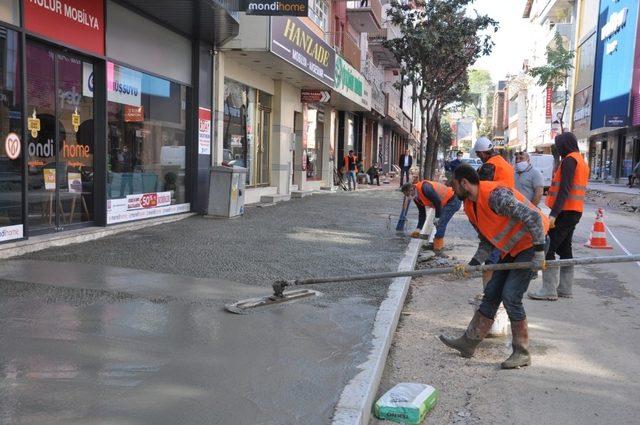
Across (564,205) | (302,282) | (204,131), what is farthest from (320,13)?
→ (302,282)

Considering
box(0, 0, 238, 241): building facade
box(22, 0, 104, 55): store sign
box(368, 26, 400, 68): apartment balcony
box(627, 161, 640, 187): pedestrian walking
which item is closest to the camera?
box(0, 0, 238, 241): building facade

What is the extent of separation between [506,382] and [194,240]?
5584 millimetres

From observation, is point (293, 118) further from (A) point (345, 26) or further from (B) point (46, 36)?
(B) point (46, 36)

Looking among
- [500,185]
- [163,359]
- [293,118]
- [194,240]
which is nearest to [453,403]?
[500,185]

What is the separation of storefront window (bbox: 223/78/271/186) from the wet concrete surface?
5.51 metres

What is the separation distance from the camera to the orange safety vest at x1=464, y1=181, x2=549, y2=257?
14.5 ft

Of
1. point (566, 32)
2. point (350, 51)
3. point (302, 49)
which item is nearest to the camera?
point (302, 49)

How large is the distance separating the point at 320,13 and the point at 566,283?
15289 millimetres

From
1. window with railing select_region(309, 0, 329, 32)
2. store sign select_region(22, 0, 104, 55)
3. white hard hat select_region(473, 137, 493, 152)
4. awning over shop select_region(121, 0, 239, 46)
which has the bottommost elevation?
white hard hat select_region(473, 137, 493, 152)

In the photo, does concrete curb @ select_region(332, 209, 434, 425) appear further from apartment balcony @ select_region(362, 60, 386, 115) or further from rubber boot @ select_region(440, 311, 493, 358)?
apartment balcony @ select_region(362, 60, 386, 115)

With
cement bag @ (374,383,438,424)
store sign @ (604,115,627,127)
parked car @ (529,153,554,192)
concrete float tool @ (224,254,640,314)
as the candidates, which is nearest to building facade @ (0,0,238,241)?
concrete float tool @ (224,254,640,314)

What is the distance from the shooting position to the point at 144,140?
10.5m

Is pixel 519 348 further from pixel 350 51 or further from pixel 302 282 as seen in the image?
pixel 350 51

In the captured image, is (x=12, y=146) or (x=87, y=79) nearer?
(x=12, y=146)
